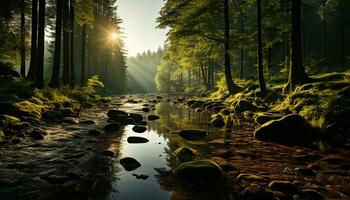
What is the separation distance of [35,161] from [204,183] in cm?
398

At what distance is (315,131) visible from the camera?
9633 mm

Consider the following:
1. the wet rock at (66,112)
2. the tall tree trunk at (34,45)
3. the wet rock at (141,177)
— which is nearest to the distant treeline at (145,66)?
the tall tree trunk at (34,45)

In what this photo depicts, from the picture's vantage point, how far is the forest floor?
214 inches

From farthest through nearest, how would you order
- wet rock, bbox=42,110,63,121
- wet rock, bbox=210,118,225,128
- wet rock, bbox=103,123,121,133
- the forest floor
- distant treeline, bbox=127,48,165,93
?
distant treeline, bbox=127,48,165,93 → wet rock, bbox=210,118,225,128 → wet rock, bbox=42,110,63,121 → wet rock, bbox=103,123,121,133 → the forest floor

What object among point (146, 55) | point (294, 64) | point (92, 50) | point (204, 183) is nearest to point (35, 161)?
point (204, 183)

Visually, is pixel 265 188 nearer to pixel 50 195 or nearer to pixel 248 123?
pixel 50 195

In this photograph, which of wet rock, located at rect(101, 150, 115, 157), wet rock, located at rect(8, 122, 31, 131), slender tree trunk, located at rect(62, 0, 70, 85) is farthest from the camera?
slender tree trunk, located at rect(62, 0, 70, 85)

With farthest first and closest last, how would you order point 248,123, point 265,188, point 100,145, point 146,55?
point 146,55 < point 248,123 < point 100,145 < point 265,188

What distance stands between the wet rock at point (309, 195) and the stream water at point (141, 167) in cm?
16

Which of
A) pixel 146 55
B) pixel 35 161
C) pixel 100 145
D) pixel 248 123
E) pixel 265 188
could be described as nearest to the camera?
pixel 265 188

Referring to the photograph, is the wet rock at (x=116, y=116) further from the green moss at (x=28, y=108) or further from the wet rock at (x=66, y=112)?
the green moss at (x=28, y=108)

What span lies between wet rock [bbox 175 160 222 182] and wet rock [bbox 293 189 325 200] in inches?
63.0

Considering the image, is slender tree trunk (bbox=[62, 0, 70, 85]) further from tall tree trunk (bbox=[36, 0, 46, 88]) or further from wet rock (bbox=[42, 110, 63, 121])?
wet rock (bbox=[42, 110, 63, 121])

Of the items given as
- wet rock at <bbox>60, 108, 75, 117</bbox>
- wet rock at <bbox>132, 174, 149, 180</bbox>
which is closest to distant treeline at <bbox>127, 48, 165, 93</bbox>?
wet rock at <bbox>60, 108, 75, 117</bbox>
